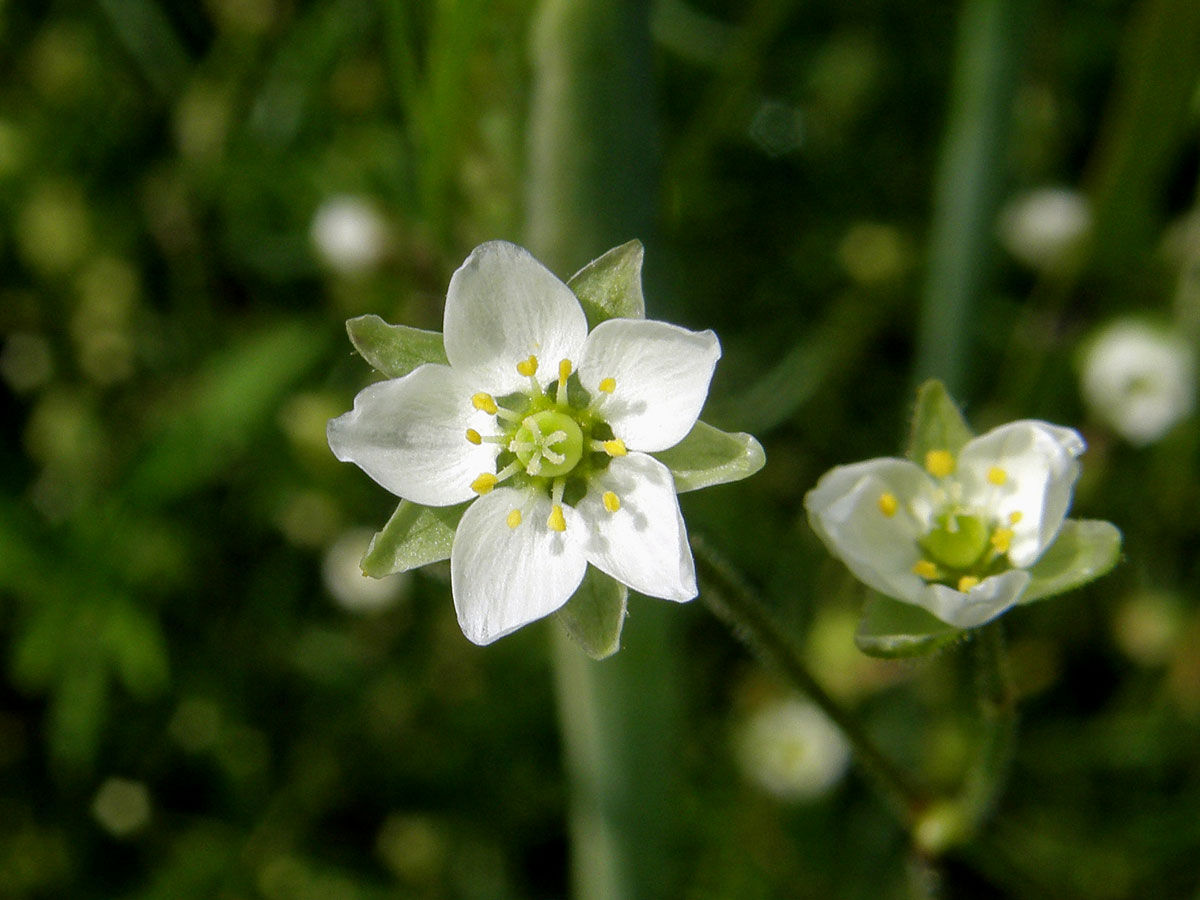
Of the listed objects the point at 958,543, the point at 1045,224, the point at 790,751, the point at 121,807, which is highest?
the point at 958,543

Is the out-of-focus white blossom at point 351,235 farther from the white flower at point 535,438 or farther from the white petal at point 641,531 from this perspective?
the white petal at point 641,531

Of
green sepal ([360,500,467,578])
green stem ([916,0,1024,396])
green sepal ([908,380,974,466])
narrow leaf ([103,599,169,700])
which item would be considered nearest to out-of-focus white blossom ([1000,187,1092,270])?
green stem ([916,0,1024,396])

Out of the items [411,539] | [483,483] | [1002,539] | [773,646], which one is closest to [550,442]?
[483,483]

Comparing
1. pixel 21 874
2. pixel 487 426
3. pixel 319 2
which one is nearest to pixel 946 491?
pixel 487 426

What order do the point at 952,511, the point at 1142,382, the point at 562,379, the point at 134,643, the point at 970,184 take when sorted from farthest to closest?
the point at 1142,382 → the point at 134,643 → the point at 970,184 → the point at 952,511 → the point at 562,379

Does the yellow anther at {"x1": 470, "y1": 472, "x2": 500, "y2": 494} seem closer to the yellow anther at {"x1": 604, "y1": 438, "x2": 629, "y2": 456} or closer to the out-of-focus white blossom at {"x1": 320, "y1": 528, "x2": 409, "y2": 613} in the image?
the yellow anther at {"x1": 604, "y1": 438, "x2": 629, "y2": 456}

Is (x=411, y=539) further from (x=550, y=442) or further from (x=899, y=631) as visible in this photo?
(x=899, y=631)
